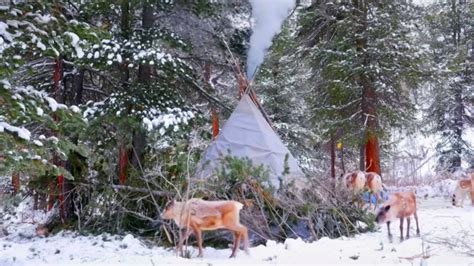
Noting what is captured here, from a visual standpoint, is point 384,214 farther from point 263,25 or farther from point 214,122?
point 214,122

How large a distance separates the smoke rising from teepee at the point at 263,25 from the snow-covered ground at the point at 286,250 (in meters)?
3.97

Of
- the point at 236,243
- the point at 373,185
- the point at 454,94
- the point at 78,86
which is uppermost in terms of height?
the point at 454,94

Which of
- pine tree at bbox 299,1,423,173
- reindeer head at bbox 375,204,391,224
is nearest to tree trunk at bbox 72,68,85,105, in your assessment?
reindeer head at bbox 375,204,391,224

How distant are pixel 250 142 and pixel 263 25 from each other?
228cm

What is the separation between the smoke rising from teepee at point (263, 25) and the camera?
33.3ft

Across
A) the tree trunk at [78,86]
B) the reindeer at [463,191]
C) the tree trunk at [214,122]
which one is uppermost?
the tree trunk at [78,86]

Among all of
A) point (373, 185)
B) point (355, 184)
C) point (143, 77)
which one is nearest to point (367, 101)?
point (373, 185)

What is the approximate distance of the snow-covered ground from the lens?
6160 mm

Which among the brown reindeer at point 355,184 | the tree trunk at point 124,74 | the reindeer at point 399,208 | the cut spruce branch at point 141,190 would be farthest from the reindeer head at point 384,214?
the tree trunk at point 124,74

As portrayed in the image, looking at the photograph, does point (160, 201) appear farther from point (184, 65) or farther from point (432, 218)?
point (432, 218)

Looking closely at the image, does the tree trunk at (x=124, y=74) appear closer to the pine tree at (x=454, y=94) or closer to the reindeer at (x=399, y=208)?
the reindeer at (x=399, y=208)

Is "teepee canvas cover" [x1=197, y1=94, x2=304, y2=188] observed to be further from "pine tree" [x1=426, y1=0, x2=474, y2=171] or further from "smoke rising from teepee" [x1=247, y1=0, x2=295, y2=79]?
"pine tree" [x1=426, y1=0, x2=474, y2=171]

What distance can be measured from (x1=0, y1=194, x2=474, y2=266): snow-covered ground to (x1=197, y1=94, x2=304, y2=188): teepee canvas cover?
2133mm

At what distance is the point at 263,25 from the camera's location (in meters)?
10.2
